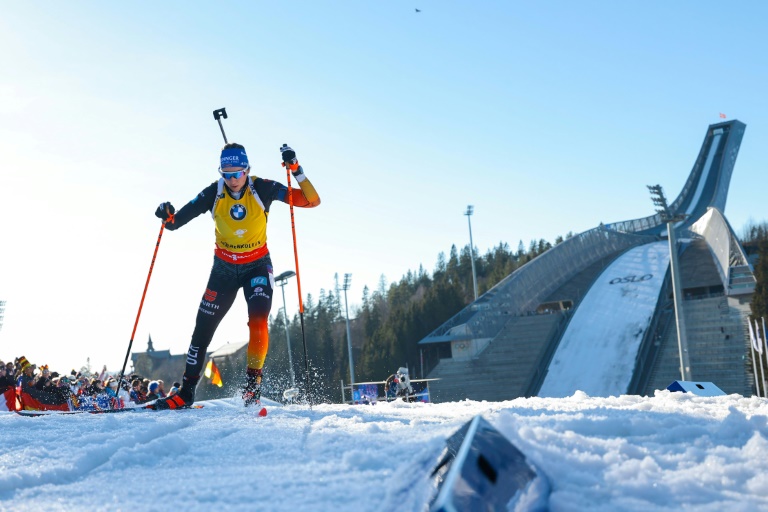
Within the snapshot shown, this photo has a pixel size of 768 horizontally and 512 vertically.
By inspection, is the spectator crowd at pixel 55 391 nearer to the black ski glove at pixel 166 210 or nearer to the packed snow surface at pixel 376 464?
the black ski glove at pixel 166 210

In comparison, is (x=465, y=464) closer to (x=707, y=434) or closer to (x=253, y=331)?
(x=707, y=434)

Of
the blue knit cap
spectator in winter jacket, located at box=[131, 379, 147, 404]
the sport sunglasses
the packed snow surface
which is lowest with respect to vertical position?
the packed snow surface

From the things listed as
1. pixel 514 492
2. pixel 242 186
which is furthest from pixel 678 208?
pixel 514 492

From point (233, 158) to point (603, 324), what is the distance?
3552 centimetres

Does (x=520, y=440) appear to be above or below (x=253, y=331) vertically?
below

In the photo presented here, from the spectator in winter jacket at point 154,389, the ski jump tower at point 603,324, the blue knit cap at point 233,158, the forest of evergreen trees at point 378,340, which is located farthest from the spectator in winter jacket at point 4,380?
the forest of evergreen trees at point 378,340

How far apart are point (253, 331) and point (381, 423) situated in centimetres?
307

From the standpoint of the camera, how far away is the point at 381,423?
12.3ft

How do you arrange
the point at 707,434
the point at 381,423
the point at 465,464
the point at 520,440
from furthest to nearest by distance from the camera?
the point at 381,423 < the point at 707,434 < the point at 520,440 < the point at 465,464

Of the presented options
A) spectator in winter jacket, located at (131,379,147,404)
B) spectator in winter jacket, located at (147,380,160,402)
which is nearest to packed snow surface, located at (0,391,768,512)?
spectator in winter jacket, located at (147,380,160,402)

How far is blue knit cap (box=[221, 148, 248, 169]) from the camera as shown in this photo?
6.55 m

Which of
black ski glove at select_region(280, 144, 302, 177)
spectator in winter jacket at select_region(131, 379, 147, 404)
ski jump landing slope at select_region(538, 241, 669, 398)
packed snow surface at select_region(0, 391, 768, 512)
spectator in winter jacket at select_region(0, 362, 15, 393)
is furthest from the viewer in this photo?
ski jump landing slope at select_region(538, 241, 669, 398)

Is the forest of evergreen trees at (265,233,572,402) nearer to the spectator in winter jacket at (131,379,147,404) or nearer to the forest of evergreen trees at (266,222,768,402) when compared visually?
the forest of evergreen trees at (266,222,768,402)

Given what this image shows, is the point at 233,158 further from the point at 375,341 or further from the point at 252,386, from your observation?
the point at 375,341
